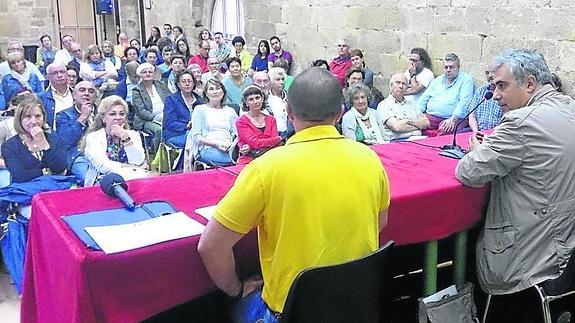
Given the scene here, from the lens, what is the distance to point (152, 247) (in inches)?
68.2

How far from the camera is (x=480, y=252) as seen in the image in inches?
92.7

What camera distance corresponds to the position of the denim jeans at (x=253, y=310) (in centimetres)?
176

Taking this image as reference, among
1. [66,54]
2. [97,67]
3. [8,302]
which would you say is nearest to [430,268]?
[8,302]

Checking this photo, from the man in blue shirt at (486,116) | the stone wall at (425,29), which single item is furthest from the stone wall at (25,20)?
the man in blue shirt at (486,116)

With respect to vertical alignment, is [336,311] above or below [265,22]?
below

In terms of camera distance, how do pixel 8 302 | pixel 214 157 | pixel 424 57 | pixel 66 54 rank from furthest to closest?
pixel 66 54 < pixel 424 57 < pixel 214 157 < pixel 8 302

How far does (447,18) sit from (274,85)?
1839mm

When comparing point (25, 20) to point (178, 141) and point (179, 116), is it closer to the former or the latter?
point (179, 116)

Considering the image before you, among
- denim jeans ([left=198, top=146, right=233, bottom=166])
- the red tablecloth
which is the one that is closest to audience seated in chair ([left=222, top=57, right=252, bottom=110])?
denim jeans ([left=198, top=146, right=233, bottom=166])

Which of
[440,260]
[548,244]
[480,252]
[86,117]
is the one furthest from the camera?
[86,117]

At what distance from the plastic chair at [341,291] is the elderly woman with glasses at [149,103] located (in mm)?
4262

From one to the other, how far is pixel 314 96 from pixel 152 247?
629mm

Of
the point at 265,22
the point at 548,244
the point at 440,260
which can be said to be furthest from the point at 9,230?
the point at 265,22

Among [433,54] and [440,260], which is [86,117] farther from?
[433,54]
